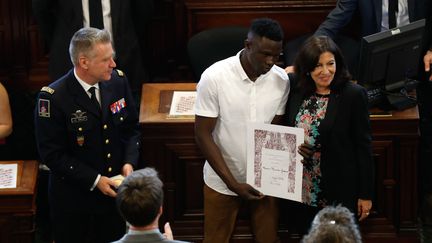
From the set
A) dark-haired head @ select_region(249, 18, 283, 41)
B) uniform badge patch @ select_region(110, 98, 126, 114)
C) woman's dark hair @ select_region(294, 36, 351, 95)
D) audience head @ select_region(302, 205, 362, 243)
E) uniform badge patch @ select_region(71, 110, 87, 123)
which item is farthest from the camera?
uniform badge patch @ select_region(110, 98, 126, 114)

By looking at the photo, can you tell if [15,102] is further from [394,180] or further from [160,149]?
[394,180]

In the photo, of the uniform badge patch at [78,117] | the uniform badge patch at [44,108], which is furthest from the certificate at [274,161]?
the uniform badge patch at [44,108]

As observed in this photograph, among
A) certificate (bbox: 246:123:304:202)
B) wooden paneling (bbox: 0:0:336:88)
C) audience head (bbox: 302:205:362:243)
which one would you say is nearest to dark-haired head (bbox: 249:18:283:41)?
certificate (bbox: 246:123:304:202)

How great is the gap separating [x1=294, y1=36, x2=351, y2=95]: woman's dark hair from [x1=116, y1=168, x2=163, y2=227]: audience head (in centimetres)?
116

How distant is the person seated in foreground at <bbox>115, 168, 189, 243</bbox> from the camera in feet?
9.93

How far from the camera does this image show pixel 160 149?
→ 190 inches

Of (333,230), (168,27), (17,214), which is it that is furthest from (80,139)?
(168,27)

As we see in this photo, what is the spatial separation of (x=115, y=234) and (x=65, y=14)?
67.5 inches

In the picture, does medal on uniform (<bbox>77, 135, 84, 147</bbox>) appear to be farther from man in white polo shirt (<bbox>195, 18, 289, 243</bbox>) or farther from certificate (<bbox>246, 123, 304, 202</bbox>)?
certificate (<bbox>246, 123, 304, 202</bbox>)

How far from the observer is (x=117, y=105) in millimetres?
4289

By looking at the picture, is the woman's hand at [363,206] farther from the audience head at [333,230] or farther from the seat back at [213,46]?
the seat back at [213,46]

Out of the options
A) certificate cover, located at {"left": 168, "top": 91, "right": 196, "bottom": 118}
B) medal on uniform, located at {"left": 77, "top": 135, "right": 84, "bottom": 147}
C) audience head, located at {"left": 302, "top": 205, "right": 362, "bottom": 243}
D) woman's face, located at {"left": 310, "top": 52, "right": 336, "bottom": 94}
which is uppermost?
woman's face, located at {"left": 310, "top": 52, "right": 336, "bottom": 94}

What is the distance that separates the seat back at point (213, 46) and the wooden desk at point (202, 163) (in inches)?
21.6

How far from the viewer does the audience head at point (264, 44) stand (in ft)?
12.8
